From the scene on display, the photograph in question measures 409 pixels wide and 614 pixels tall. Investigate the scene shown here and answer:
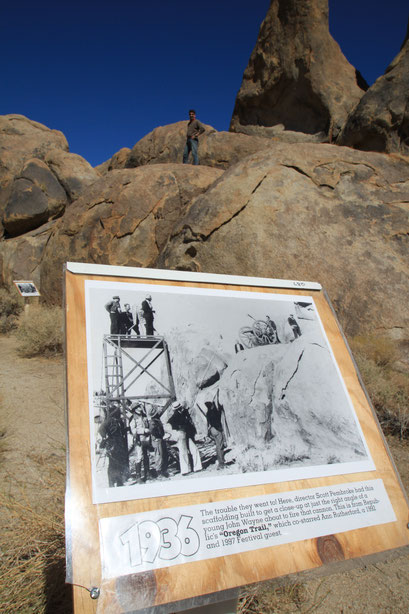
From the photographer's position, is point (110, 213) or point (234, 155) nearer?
point (110, 213)

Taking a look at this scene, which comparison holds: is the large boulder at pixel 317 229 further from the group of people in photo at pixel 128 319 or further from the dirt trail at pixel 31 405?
the group of people in photo at pixel 128 319

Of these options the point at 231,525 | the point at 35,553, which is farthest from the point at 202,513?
the point at 35,553

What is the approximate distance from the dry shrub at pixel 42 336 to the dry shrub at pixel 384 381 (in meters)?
3.29

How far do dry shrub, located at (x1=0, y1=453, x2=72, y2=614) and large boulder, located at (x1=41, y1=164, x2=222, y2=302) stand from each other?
3.44 meters

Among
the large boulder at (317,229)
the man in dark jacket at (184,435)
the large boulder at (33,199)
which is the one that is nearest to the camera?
the man in dark jacket at (184,435)

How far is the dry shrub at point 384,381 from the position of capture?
9.99 ft

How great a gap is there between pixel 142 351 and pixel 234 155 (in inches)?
349

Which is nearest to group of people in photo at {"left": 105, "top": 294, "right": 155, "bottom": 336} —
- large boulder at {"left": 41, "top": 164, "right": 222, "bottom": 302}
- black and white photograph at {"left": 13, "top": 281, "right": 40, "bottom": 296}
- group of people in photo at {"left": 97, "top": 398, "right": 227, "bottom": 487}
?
group of people in photo at {"left": 97, "top": 398, "right": 227, "bottom": 487}

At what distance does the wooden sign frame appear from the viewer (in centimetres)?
111

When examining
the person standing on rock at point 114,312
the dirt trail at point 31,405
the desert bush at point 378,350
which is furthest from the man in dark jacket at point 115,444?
the desert bush at point 378,350

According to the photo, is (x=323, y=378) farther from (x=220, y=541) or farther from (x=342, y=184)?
(x=342, y=184)

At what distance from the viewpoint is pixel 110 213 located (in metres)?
5.45

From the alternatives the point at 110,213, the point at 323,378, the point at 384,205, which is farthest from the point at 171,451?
the point at 110,213

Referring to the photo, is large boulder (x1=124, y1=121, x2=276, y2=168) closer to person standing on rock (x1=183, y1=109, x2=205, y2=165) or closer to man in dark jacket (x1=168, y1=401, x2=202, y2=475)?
person standing on rock (x1=183, y1=109, x2=205, y2=165)
